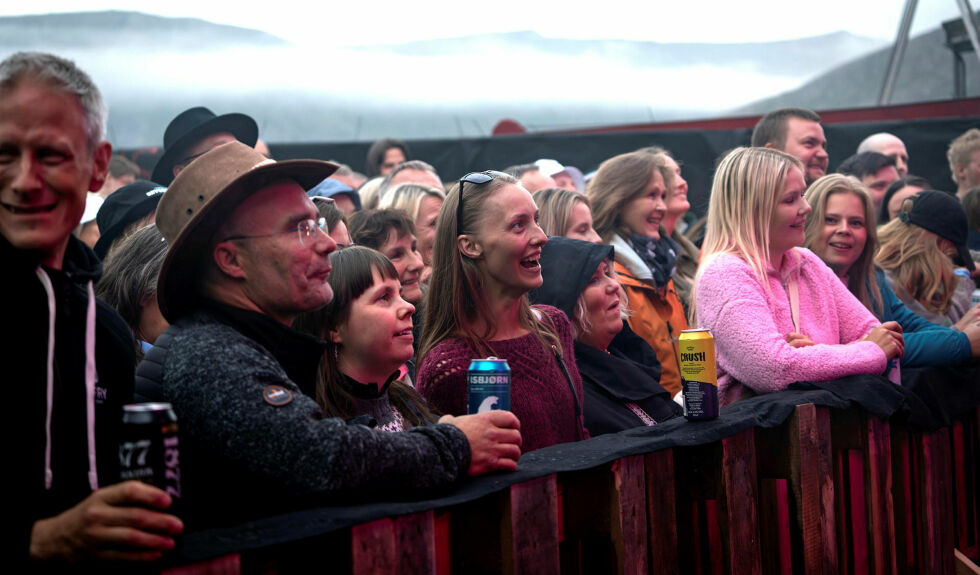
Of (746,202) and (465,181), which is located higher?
(465,181)

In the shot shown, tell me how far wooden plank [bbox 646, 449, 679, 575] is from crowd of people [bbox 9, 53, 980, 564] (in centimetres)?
50

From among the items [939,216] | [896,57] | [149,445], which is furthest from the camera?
[896,57]

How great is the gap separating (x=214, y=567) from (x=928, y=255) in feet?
16.6

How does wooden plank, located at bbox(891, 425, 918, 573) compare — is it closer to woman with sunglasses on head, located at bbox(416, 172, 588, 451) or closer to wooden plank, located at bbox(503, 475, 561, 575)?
woman with sunglasses on head, located at bbox(416, 172, 588, 451)

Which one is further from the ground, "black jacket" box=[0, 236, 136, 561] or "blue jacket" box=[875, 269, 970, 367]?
"black jacket" box=[0, 236, 136, 561]

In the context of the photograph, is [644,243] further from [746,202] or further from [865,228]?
[865,228]

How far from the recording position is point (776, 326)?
165 inches

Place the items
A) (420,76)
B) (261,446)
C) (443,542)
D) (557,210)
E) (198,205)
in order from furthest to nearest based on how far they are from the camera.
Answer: (420,76) → (557,210) → (198,205) → (443,542) → (261,446)

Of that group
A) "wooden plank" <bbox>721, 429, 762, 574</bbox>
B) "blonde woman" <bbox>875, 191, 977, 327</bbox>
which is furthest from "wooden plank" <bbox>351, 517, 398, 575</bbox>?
"blonde woman" <bbox>875, 191, 977, 327</bbox>

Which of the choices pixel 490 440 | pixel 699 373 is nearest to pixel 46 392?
pixel 490 440

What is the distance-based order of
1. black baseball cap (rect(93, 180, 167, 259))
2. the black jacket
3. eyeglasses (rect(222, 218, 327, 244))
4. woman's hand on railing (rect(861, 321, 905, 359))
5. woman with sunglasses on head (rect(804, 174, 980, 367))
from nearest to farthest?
1. the black jacket
2. eyeglasses (rect(222, 218, 327, 244))
3. woman's hand on railing (rect(861, 321, 905, 359))
4. black baseball cap (rect(93, 180, 167, 259))
5. woman with sunglasses on head (rect(804, 174, 980, 367))

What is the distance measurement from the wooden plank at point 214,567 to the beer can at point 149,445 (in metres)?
0.14

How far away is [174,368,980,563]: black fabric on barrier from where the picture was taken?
2.00 metres

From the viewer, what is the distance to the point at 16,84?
2.04 meters
